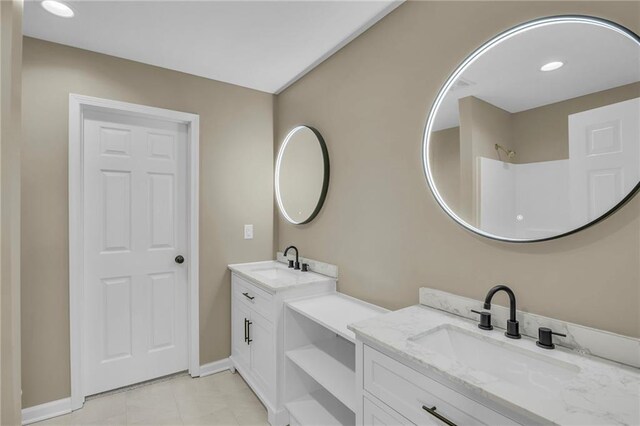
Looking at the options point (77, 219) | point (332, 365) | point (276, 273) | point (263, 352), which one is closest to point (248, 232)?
point (276, 273)

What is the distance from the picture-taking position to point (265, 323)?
2.05m

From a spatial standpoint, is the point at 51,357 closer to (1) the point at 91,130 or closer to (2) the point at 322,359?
(1) the point at 91,130

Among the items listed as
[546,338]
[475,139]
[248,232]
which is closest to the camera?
[546,338]

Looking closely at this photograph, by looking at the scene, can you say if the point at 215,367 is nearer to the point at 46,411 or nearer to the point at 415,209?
the point at 46,411

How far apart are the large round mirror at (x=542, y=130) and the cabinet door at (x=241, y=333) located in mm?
1686

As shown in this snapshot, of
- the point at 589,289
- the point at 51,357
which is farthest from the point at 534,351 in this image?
the point at 51,357

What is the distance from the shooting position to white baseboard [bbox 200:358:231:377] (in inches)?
101

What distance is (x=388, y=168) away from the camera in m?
1.78

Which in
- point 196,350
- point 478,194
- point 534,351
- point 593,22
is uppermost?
point 593,22

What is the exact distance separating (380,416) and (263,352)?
3.66 ft

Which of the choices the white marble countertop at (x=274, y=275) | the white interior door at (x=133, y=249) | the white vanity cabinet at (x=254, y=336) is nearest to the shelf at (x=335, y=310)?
the white marble countertop at (x=274, y=275)

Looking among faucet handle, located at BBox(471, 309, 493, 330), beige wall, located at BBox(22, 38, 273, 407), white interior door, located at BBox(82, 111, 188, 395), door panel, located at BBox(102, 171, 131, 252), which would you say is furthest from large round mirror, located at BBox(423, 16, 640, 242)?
door panel, located at BBox(102, 171, 131, 252)

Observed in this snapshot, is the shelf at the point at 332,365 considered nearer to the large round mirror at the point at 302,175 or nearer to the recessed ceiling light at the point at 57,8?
the large round mirror at the point at 302,175

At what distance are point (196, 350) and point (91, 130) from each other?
6.13ft
